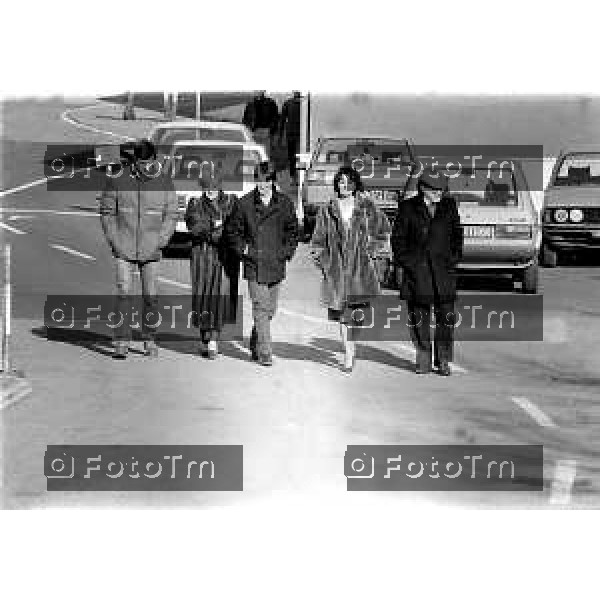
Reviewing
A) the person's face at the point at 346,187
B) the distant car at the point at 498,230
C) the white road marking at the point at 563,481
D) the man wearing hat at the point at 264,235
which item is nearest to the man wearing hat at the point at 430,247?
the person's face at the point at 346,187

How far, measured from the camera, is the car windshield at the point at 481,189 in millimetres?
23078

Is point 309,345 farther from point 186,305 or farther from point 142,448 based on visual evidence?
point 142,448

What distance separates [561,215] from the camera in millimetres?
26797

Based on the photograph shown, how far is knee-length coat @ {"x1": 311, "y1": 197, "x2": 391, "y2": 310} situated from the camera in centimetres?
1620

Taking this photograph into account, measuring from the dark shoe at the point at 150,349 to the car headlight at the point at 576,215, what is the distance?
35.0 feet

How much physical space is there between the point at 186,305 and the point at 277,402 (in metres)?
6.05

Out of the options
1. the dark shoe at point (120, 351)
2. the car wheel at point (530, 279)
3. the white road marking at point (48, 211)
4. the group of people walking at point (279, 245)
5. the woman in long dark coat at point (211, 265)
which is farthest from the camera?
the white road marking at point (48, 211)

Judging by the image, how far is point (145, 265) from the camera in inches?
658

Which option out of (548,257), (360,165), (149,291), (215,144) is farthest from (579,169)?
(149,291)

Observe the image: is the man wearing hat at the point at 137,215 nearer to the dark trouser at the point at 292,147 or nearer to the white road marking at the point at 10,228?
the white road marking at the point at 10,228

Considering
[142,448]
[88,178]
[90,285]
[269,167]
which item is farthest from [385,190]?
[88,178]

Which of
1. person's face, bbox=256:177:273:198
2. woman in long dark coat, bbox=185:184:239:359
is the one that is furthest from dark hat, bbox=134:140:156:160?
person's face, bbox=256:177:273:198

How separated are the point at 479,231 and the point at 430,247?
6.48m

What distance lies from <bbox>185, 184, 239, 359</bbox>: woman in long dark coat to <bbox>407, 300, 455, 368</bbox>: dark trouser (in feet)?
5.42
